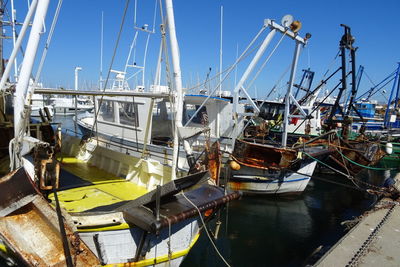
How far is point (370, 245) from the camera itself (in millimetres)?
5395

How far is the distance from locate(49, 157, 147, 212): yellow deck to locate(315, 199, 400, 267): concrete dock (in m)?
4.21

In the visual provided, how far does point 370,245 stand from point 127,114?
9.04m

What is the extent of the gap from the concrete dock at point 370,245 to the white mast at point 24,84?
5.13m

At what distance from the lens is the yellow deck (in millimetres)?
5942

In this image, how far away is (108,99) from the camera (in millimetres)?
11750

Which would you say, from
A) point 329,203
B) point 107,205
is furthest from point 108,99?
point 329,203

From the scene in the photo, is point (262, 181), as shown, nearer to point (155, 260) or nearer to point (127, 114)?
point (127, 114)

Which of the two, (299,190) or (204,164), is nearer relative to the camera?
(204,164)

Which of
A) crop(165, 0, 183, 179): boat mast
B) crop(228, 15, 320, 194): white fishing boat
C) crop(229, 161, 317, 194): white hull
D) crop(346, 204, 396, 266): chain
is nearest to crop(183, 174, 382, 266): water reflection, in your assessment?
crop(229, 161, 317, 194): white hull

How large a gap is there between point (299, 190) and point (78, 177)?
8.24 m

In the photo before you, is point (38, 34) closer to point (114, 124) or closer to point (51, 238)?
point (51, 238)

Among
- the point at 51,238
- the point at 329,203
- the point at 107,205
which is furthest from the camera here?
the point at 329,203

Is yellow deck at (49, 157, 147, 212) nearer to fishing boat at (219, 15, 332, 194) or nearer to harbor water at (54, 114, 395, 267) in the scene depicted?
harbor water at (54, 114, 395, 267)

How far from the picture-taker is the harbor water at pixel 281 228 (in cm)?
682
